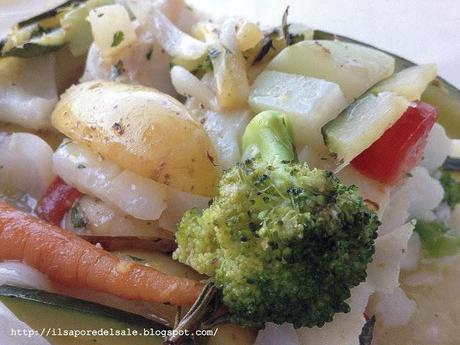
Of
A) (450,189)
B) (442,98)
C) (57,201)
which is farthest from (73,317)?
(450,189)

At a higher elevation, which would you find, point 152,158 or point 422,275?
point 152,158

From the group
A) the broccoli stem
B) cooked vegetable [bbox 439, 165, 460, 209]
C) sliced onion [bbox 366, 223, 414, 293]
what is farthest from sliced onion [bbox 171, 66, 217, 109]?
cooked vegetable [bbox 439, 165, 460, 209]

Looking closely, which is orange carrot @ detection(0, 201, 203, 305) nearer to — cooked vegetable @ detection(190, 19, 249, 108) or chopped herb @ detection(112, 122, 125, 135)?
chopped herb @ detection(112, 122, 125, 135)

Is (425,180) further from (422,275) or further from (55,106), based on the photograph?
(55,106)

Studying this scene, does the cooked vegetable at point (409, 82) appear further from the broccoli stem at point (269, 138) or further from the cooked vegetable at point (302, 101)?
the broccoli stem at point (269, 138)

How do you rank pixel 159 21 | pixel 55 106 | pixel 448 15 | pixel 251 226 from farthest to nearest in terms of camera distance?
1. pixel 448 15
2. pixel 159 21
3. pixel 55 106
4. pixel 251 226

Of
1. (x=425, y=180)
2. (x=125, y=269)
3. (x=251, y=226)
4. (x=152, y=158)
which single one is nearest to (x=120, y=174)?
(x=152, y=158)
